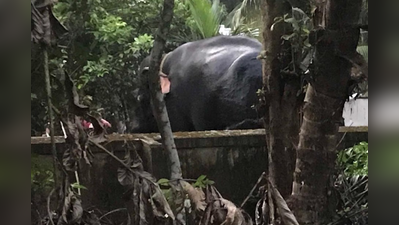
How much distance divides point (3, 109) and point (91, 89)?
8.51 feet

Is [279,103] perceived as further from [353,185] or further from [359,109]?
[359,109]

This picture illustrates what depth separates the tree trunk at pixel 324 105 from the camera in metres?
0.98

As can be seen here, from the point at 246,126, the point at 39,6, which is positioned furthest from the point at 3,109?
the point at 246,126

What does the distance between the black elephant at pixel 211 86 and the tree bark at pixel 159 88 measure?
1.12 metres

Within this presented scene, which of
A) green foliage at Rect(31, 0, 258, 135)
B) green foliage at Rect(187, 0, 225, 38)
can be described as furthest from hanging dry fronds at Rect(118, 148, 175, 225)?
green foliage at Rect(187, 0, 225, 38)

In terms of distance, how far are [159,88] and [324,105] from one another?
1.16 ft

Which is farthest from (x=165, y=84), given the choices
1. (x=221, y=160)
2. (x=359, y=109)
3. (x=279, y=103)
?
(x=279, y=103)

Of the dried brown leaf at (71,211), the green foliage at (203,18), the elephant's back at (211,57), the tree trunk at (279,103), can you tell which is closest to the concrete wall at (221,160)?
the tree trunk at (279,103)

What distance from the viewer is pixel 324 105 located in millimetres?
1075

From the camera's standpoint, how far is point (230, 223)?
0.80m

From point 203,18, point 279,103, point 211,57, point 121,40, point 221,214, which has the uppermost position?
point 203,18

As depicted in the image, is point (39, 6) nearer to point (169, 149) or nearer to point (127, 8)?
point (169, 149)

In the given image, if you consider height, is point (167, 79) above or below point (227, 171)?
above

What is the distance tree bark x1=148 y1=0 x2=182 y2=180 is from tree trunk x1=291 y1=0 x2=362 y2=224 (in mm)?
289
